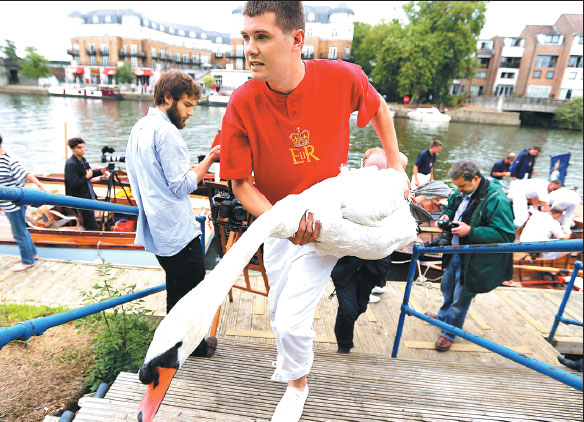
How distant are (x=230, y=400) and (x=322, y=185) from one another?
1224 mm

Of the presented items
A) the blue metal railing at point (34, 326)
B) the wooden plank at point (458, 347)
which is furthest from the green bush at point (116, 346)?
the wooden plank at point (458, 347)

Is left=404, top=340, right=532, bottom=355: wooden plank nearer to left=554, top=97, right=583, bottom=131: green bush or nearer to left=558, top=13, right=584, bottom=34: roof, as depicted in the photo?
left=554, top=97, right=583, bottom=131: green bush

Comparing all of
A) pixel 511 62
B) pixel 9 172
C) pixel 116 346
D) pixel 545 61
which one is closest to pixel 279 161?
pixel 116 346

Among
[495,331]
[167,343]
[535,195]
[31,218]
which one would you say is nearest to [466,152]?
[535,195]

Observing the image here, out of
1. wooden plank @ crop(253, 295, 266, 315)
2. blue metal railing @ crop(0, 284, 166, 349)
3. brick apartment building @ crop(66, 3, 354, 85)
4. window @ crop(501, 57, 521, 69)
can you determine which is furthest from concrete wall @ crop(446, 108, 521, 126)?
blue metal railing @ crop(0, 284, 166, 349)

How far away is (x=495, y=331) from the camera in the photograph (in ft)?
12.5

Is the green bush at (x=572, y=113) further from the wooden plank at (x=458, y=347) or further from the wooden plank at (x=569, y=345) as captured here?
the wooden plank at (x=458, y=347)

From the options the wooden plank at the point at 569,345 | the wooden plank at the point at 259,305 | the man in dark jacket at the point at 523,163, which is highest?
the man in dark jacket at the point at 523,163

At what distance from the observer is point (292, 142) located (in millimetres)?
1778

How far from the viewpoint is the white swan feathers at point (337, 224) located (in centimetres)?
114

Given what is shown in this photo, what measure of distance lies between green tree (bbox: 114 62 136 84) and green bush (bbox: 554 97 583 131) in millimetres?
60990

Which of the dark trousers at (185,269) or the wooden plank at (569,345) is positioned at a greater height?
the dark trousers at (185,269)

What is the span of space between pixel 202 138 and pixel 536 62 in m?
49.2

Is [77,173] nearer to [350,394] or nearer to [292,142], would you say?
[292,142]
